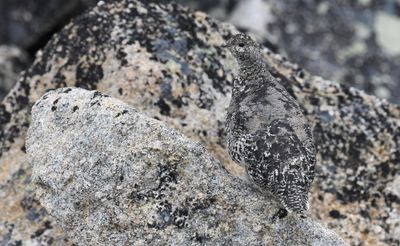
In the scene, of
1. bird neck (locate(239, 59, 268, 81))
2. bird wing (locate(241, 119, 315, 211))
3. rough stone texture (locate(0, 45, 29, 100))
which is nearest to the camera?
bird wing (locate(241, 119, 315, 211))

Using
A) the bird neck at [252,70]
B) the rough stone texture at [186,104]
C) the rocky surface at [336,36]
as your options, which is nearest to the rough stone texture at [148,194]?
the bird neck at [252,70]

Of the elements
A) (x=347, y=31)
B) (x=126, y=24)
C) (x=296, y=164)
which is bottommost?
(x=296, y=164)

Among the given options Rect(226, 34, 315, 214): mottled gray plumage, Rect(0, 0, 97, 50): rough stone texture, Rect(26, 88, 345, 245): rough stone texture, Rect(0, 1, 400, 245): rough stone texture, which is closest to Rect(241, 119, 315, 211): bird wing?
Rect(226, 34, 315, 214): mottled gray plumage

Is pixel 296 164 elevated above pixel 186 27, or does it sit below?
below

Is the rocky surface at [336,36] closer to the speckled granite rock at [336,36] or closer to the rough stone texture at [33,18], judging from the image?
the speckled granite rock at [336,36]

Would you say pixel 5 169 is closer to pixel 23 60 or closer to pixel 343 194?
pixel 343 194

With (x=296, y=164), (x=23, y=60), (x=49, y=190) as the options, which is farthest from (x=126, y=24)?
(x=23, y=60)

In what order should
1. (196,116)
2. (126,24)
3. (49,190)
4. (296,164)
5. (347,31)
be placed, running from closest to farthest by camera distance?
(296,164), (49,190), (196,116), (126,24), (347,31)

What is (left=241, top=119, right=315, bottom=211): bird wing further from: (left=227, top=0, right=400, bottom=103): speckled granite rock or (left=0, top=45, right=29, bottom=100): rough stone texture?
(left=0, top=45, right=29, bottom=100): rough stone texture
